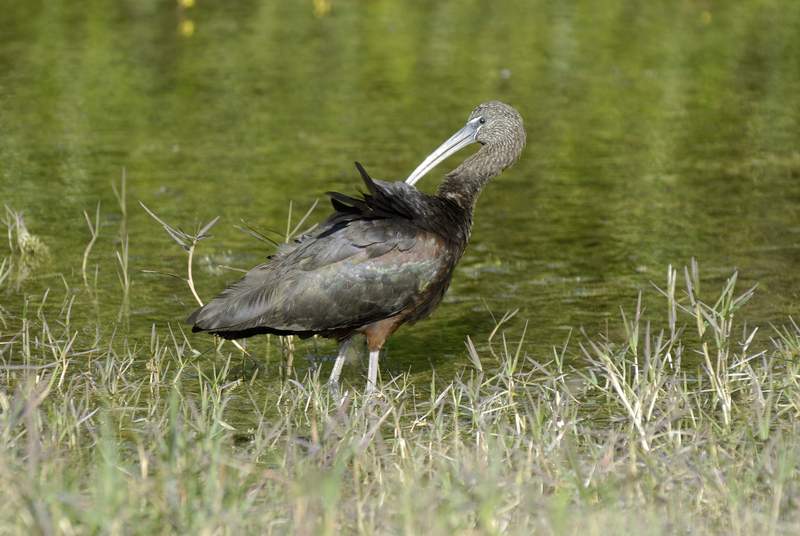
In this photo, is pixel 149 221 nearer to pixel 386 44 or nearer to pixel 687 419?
pixel 687 419

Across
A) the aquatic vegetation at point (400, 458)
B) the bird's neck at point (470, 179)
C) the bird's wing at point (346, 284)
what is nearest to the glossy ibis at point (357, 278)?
the bird's wing at point (346, 284)

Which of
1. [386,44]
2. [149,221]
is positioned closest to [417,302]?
[149,221]

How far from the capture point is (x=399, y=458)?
13.4ft

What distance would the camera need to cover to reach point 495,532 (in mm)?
3109

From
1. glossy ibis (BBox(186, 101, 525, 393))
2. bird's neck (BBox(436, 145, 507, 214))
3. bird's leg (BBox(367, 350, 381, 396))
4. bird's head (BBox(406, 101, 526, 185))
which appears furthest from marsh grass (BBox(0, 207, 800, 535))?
bird's head (BBox(406, 101, 526, 185))

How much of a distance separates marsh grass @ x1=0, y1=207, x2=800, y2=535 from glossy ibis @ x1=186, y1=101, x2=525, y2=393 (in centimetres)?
34

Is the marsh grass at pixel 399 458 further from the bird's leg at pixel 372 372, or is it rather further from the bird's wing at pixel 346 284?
the bird's wing at pixel 346 284

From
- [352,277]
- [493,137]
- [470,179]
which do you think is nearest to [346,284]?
[352,277]

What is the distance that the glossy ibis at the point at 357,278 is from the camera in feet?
16.3

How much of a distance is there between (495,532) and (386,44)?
13553mm

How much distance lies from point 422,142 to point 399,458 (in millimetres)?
6719

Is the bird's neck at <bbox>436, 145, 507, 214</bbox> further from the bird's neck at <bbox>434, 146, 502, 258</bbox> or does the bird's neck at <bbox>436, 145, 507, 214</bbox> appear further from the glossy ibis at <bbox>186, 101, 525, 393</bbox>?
the glossy ibis at <bbox>186, 101, 525, 393</bbox>

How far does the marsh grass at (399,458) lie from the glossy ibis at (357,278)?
342mm

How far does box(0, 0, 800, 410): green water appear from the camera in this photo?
6.76 metres
